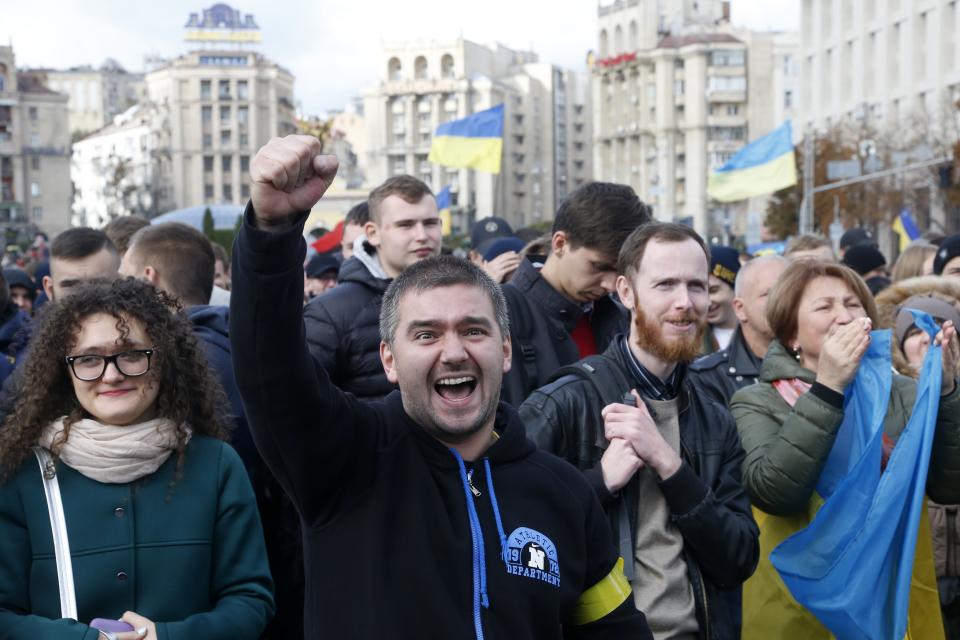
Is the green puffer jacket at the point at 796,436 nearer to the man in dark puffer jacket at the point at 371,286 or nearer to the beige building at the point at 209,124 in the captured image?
the man in dark puffer jacket at the point at 371,286

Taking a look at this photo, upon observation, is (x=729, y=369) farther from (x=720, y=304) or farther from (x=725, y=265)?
(x=725, y=265)

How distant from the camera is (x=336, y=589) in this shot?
10.2 feet

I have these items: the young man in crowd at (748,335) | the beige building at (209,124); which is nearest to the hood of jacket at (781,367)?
the young man in crowd at (748,335)

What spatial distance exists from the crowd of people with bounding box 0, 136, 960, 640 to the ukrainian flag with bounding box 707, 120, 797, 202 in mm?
14878

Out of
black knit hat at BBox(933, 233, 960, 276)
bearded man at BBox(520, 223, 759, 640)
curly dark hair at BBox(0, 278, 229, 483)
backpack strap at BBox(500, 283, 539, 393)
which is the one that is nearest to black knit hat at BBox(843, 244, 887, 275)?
black knit hat at BBox(933, 233, 960, 276)

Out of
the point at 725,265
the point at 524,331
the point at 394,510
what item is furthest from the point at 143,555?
the point at 725,265

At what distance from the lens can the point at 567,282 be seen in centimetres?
561

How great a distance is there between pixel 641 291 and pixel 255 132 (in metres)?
146

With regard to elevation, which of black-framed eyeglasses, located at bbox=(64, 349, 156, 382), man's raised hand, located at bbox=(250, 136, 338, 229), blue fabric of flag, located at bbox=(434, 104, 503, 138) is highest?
blue fabric of flag, located at bbox=(434, 104, 503, 138)

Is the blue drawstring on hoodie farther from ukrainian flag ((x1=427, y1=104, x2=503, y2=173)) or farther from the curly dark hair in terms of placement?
ukrainian flag ((x1=427, y1=104, x2=503, y2=173))

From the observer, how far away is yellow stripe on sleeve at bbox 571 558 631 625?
338 centimetres

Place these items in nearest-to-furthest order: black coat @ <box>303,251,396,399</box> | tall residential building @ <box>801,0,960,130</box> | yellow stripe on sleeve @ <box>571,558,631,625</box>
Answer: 1. yellow stripe on sleeve @ <box>571,558,631,625</box>
2. black coat @ <box>303,251,396,399</box>
3. tall residential building @ <box>801,0,960,130</box>

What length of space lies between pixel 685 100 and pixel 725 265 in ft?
359

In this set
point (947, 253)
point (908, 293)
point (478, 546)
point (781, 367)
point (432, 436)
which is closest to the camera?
point (478, 546)
